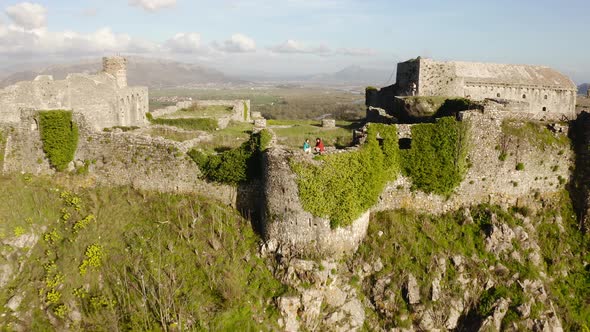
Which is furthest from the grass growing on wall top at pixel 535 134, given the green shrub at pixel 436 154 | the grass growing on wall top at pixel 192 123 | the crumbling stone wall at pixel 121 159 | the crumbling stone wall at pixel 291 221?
the grass growing on wall top at pixel 192 123

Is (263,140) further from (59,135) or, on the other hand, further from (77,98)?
(77,98)

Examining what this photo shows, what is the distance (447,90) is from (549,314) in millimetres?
17783

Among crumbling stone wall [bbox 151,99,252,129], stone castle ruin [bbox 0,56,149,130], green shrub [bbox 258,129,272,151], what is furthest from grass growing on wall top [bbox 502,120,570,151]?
crumbling stone wall [bbox 151,99,252,129]

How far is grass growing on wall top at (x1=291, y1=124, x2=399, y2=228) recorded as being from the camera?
17.6m

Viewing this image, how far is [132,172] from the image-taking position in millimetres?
21703

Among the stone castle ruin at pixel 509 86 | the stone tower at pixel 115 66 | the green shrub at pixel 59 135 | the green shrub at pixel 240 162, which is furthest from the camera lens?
the stone castle ruin at pixel 509 86

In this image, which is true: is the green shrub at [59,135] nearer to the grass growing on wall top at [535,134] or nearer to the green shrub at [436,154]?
the green shrub at [436,154]

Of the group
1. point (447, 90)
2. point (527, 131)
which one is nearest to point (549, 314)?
point (527, 131)

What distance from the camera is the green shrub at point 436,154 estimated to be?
65.8 feet

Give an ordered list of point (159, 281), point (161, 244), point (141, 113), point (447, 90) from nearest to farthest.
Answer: point (159, 281), point (161, 244), point (447, 90), point (141, 113)

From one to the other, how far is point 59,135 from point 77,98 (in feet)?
18.7

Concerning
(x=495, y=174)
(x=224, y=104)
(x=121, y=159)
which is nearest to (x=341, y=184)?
(x=495, y=174)

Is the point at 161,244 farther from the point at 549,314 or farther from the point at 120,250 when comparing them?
the point at 549,314

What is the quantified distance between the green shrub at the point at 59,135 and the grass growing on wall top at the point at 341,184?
12207 mm
